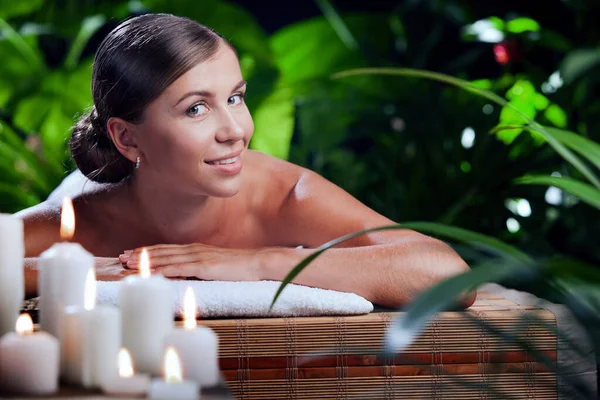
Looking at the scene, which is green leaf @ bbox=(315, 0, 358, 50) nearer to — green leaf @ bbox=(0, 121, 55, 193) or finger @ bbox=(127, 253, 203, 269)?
green leaf @ bbox=(0, 121, 55, 193)

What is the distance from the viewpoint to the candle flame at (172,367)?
750 millimetres

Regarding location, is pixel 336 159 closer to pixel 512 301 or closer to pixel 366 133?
pixel 366 133

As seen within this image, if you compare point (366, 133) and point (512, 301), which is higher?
point (366, 133)

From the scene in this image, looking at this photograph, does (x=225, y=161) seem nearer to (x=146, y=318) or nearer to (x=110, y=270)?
(x=110, y=270)

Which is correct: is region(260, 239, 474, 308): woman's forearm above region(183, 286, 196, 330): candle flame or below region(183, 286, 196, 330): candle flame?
above

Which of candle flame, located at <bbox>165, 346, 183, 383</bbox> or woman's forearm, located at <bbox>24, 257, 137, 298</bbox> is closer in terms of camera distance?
candle flame, located at <bbox>165, 346, 183, 383</bbox>

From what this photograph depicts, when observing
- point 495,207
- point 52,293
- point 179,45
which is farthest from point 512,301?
point 495,207

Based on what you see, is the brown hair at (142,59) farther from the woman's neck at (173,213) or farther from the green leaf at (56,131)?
the green leaf at (56,131)

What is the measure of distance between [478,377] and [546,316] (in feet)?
0.44

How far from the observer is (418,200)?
2.81 metres

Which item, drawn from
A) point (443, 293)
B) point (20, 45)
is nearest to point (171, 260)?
point (443, 293)

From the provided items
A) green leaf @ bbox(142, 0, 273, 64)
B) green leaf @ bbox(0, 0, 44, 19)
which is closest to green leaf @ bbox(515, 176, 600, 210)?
green leaf @ bbox(142, 0, 273, 64)

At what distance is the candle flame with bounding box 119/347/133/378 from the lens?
80cm

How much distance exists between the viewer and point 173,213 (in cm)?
162
